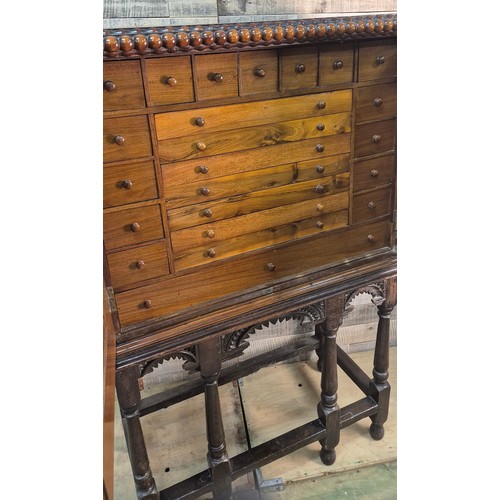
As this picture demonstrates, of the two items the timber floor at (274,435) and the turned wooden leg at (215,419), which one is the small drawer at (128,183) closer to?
the turned wooden leg at (215,419)

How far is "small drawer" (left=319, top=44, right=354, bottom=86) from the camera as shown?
1.21 m

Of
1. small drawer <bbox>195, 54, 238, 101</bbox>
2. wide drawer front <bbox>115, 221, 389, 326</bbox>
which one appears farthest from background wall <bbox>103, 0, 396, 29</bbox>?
wide drawer front <bbox>115, 221, 389, 326</bbox>

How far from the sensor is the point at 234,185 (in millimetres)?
1247

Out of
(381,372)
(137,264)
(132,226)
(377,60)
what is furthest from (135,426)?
(377,60)

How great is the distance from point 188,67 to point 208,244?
0.45 meters

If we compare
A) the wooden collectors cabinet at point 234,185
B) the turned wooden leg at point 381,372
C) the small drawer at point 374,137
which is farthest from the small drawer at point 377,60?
the turned wooden leg at point 381,372

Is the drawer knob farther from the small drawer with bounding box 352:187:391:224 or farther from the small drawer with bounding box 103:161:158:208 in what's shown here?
the small drawer with bounding box 352:187:391:224

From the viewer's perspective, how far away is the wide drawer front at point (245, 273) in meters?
1.26

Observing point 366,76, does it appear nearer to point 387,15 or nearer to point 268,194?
point 387,15

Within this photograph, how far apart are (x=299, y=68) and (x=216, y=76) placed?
0.23 meters

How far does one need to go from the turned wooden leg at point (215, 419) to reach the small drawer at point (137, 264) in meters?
0.28

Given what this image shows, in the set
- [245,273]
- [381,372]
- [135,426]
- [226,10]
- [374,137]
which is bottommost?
[381,372]

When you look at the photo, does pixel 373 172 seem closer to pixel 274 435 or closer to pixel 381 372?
pixel 381 372

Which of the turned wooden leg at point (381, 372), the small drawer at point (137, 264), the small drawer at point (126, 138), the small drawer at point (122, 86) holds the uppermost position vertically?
the small drawer at point (122, 86)
